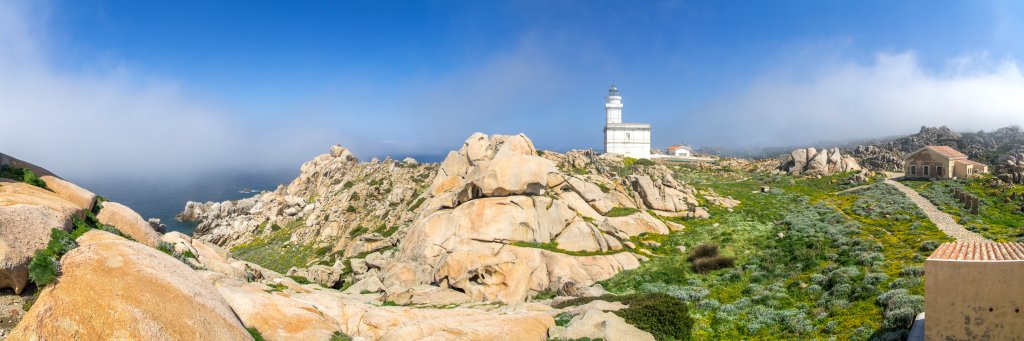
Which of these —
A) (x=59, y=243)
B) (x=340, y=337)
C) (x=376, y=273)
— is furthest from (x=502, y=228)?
(x=59, y=243)

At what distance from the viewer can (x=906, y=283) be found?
20281 mm

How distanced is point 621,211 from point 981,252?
80.7ft

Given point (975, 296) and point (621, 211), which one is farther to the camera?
point (621, 211)

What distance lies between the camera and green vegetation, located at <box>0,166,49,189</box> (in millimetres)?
17656

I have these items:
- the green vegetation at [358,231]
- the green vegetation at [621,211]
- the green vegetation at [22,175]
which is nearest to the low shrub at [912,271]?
the green vegetation at [621,211]

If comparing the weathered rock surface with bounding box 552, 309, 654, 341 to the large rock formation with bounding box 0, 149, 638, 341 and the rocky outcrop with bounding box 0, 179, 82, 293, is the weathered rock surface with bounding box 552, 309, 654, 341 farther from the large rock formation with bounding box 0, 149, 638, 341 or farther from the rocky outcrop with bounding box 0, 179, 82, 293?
the rocky outcrop with bounding box 0, 179, 82, 293

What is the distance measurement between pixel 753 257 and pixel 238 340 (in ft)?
96.7

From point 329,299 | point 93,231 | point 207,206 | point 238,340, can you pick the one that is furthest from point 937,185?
point 207,206

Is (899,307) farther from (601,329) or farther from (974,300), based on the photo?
(601,329)

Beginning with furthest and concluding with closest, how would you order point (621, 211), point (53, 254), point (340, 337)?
point (621, 211) < point (340, 337) < point (53, 254)

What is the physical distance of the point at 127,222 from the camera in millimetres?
19344

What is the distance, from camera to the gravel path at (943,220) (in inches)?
1203

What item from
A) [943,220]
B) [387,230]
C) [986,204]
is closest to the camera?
[943,220]

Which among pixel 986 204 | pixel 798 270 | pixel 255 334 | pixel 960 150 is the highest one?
pixel 960 150
